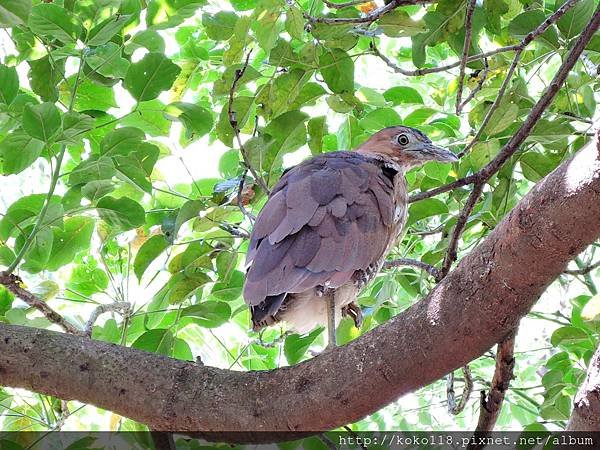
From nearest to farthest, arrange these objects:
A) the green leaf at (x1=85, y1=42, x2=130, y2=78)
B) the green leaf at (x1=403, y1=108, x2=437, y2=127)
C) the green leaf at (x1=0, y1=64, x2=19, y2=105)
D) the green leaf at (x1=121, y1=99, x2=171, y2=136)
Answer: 1. the green leaf at (x1=0, y1=64, x2=19, y2=105)
2. the green leaf at (x1=85, y1=42, x2=130, y2=78)
3. the green leaf at (x1=121, y1=99, x2=171, y2=136)
4. the green leaf at (x1=403, y1=108, x2=437, y2=127)

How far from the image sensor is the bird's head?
4.16 m

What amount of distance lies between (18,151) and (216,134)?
0.81 m

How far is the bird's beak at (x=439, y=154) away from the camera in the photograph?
3604 millimetres

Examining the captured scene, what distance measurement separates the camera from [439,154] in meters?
3.74

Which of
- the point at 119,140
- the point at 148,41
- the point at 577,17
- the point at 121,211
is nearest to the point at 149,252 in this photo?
the point at 121,211

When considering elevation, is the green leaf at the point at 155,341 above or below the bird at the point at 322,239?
below

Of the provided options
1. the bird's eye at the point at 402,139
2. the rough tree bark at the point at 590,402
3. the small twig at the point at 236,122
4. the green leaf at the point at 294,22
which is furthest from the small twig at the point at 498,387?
the bird's eye at the point at 402,139

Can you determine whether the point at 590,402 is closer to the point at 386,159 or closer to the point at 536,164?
the point at 536,164

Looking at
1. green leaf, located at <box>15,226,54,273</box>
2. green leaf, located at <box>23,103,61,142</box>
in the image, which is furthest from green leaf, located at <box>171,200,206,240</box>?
green leaf, located at <box>23,103,61,142</box>

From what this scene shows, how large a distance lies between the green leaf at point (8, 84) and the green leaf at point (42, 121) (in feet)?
0.90

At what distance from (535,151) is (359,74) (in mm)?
Result: 1992

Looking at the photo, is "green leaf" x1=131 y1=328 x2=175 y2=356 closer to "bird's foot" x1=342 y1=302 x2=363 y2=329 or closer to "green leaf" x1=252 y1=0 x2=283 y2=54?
"bird's foot" x1=342 y1=302 x2=363 y2=329

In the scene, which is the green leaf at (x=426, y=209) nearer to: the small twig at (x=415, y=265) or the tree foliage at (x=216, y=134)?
the tree foliage at (x=216, y=134)

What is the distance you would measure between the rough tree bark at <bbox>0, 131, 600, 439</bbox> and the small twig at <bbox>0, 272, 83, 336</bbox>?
28 cm
